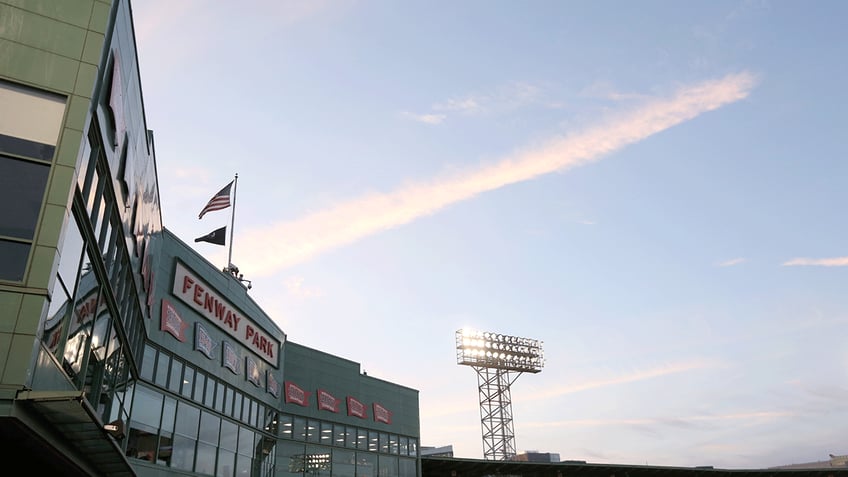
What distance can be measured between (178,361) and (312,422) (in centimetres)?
1310

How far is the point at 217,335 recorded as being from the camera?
87.3 feet

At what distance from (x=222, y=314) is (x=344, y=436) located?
1372 centimetres

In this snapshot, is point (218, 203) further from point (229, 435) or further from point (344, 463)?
point (344, 463)

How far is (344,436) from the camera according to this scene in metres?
37.3

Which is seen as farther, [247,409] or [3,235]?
[247,409]

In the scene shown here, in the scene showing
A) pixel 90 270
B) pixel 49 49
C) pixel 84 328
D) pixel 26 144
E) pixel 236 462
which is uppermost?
pixel 49 49

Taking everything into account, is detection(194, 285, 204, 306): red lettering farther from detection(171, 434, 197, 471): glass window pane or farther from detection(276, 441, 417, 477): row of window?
detection(276, 441, 417, 477): row of window

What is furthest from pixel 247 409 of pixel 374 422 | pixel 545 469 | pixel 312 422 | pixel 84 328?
pixel 545 469

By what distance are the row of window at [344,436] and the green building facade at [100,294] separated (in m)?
3.38

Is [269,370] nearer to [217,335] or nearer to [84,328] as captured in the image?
[217,335]

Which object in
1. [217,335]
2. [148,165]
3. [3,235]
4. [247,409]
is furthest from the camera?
[247,409]

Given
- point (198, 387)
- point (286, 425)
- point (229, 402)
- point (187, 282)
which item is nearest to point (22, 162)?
point (187, 282)

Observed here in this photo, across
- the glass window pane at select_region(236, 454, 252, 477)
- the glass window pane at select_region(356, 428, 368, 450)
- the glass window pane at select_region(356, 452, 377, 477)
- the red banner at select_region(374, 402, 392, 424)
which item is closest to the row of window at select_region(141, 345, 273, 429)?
the glass window pane at select_region(236, 454, 252, 477)

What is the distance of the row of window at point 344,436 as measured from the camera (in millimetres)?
34000
